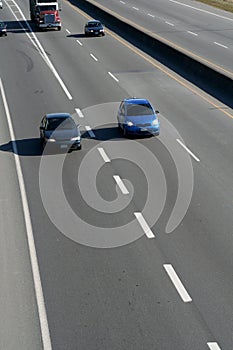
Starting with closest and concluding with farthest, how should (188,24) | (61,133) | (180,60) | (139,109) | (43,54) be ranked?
(61,133) < (139,109) < (180,60) < (43,54) < (188,24)

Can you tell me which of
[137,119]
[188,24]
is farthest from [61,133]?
[188,24]

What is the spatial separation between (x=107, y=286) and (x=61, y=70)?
96.4 ft

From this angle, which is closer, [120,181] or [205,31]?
[120,181]

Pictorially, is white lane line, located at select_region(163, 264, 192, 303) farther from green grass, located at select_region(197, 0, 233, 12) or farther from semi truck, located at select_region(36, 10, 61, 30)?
green grass, located at select_region(197, 0, 233, 12)

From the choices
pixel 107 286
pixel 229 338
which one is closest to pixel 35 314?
pixel 107 286

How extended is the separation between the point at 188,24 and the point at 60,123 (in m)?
39.0

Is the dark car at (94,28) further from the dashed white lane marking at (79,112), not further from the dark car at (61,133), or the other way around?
the dark car at (61,133)

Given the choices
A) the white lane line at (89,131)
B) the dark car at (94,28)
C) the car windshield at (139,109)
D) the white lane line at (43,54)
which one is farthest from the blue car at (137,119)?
the dark car at (94,28)

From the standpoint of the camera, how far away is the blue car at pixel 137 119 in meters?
27.4

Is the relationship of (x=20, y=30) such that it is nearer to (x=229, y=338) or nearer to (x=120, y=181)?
(x=120, y=181)

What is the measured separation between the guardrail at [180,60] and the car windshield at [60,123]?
10.4 m

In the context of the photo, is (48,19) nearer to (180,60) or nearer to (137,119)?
(180,60)

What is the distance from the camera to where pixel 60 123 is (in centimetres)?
2619

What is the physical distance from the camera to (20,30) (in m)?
60.9
